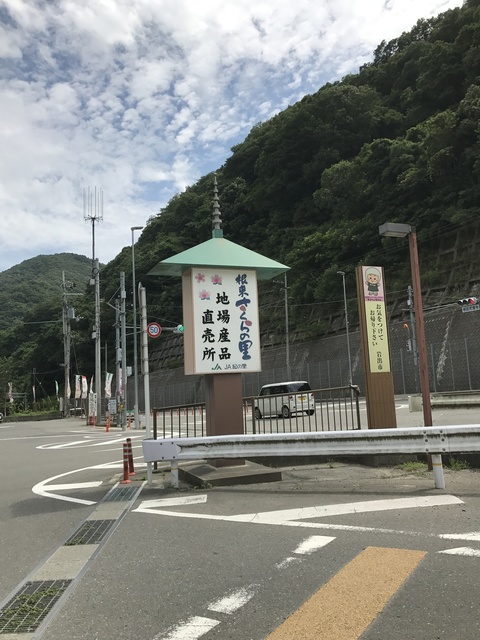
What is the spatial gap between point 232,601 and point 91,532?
116 inches

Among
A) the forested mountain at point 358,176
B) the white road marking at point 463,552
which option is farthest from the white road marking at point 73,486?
the forested mountain at point 358,176

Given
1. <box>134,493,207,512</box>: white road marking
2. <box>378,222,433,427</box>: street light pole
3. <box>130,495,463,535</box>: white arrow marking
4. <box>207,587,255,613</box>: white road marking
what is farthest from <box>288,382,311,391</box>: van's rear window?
<box>207,587,255,613</box>: white road marking

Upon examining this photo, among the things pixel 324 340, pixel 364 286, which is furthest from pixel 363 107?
pixel 364 286

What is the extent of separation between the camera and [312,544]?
5.20 metres

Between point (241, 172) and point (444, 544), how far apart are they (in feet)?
243

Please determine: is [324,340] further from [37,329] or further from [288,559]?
[37,329]

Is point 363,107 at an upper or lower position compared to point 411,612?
upper

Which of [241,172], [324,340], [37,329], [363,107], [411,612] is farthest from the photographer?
[37,329]

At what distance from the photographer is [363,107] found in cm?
5909

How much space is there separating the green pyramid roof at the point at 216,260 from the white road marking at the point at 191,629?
6.67 metres

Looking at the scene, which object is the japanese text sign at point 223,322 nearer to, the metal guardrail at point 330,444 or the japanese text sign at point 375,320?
the metal guardrail at point 330,444

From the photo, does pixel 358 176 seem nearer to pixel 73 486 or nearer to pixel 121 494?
pixel 73 486

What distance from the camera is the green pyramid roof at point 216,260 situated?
31.5 feet

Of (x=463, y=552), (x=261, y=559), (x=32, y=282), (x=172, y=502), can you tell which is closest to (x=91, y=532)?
(x=172, y=502)
